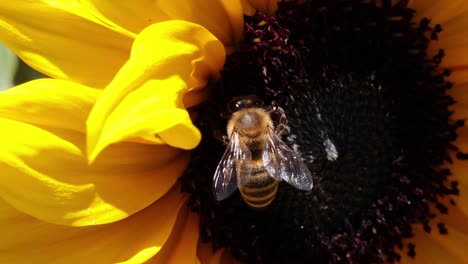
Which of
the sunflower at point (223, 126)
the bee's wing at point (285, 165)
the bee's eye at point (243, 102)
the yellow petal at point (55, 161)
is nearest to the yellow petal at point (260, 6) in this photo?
the sunflower at point (223, 126)

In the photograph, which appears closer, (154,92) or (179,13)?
(154,92)

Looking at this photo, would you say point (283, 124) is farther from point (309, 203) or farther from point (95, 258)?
point (95, 258)

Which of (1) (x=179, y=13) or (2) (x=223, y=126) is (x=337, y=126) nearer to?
(2) (x=223, y=126)

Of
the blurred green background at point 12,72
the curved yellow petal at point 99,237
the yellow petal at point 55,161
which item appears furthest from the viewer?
the blurred green background at point 12,72

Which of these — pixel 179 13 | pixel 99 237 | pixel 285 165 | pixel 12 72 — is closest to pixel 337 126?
pixel 285 165

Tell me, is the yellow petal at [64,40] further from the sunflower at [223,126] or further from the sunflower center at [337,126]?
the sunflower center at [337,126]

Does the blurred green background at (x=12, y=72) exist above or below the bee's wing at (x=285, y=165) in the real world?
below

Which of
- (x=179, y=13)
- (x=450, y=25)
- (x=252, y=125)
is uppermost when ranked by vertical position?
(x=450, y=25)
